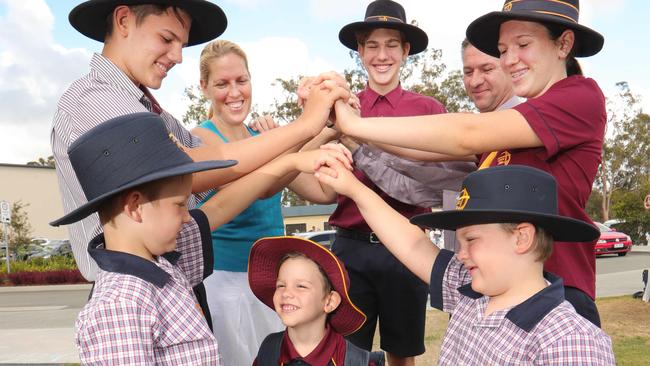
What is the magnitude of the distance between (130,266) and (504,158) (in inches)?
59.3

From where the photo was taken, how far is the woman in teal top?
333cm

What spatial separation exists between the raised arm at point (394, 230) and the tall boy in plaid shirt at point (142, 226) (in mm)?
713

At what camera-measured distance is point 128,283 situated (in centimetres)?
212

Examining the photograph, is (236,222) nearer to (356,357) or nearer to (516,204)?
(356,357)

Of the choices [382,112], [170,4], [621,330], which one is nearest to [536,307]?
[170,4]

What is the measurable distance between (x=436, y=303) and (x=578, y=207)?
675 millimetres

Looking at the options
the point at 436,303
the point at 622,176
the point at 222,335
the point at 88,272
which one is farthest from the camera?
the point at 622,176

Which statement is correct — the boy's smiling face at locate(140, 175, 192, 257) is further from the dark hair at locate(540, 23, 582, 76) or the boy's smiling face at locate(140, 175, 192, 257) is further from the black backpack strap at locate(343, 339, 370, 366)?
the dark hair at locate(540, 23, 582, 76)

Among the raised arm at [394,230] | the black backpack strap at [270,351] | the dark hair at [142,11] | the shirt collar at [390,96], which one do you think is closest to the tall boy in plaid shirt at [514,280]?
the raised arm at [394,230]

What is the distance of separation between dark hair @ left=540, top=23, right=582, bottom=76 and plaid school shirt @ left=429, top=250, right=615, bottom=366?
0.91 metres

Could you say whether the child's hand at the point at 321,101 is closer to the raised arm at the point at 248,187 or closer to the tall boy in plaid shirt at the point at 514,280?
the raised arm at the point at 248,187

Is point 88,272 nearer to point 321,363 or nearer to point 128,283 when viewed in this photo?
point 128,283

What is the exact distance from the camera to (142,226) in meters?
2.24

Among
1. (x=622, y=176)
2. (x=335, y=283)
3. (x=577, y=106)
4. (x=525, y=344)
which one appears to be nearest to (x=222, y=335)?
(x=335, y=283)
